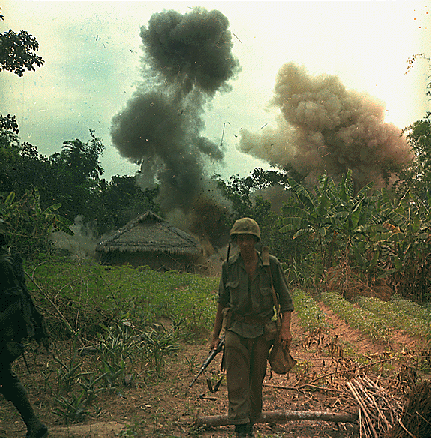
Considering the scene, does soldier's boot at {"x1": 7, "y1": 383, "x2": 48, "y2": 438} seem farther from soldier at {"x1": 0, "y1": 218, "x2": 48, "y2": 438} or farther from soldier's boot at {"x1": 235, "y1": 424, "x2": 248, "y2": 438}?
soldier's boot at {"x1": 235, "y1": 424, "x2": 248, "y2": 438}

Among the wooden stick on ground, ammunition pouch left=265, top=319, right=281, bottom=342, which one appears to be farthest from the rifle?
ammunition pouch left=265, top=319, right=281, bottom=342

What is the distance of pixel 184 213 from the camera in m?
29.3

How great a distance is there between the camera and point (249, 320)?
3.75 m

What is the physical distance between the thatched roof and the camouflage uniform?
17426mm

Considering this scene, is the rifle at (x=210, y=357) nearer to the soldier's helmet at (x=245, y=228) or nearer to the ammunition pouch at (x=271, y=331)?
the ammunition pouch at (x=271, y=331)

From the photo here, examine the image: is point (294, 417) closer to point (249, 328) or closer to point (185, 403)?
point (249, 328)

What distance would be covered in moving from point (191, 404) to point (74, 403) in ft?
4.11

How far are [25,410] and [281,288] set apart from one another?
85.2 inches

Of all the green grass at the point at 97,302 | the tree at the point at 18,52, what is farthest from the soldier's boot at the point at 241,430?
the tree at the point at 18,52

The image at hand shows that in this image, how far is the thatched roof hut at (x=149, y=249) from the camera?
20.8 m

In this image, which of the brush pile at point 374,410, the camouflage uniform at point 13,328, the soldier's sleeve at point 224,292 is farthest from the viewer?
the soldier's sleeve at point 224,292

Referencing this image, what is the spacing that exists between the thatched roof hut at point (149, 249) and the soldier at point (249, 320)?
17240 mm

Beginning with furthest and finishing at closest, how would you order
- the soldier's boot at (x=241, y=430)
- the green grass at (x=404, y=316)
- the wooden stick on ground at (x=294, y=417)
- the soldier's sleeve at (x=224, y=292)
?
the green grass at (x=404, y=316) < the soldier's sleeve at (x=224, y=292) < the wooden stick on ground at (x=294, y=417) < the soldier's boot at (x=241, y=430)

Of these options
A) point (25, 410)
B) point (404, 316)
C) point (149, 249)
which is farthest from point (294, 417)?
point (149, 249)
